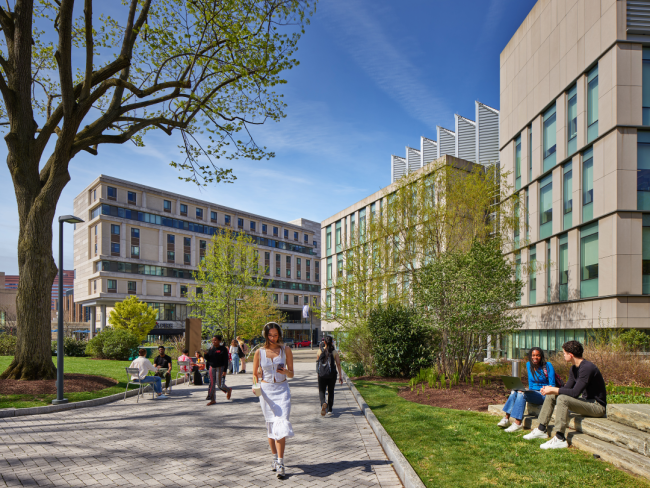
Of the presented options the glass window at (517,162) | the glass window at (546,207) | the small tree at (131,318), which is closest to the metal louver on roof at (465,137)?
the glass window at (517,162)

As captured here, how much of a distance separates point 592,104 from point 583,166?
2.74m

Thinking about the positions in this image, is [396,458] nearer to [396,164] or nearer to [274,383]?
[274,383]

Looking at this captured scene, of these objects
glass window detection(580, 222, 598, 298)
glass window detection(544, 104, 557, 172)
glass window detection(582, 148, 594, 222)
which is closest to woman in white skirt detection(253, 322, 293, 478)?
glass window detection(580, 222, 598, 298)

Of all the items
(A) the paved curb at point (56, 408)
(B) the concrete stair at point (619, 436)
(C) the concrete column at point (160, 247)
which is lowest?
(A) the paved curb at point (56, 408)

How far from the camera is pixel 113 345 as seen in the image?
29.8 m

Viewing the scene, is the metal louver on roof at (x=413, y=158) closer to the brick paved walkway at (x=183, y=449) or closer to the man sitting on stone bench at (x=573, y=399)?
the brick paved walkway at (x=183, y=449)

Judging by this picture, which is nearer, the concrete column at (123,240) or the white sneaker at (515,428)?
the white sneaker at (515,428)

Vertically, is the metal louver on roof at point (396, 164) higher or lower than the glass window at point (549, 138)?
higher

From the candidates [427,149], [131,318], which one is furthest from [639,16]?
[131,318]

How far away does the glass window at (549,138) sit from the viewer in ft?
78.5

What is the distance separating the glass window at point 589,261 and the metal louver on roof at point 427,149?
1268 inches

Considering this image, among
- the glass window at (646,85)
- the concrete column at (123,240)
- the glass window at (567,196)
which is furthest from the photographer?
the concrete column at (123,240)

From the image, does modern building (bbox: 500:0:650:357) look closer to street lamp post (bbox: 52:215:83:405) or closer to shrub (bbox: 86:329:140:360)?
street lamp post (bbox: 52:215:83:405)

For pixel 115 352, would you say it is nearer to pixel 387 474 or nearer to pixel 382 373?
pixel 382 373
